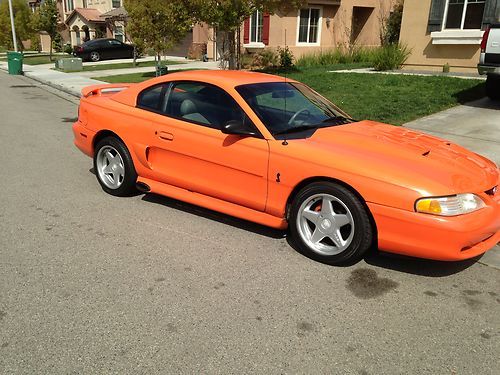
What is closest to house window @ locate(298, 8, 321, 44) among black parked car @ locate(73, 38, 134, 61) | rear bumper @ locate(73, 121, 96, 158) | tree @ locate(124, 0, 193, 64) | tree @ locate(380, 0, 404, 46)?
tree @ locate(380, 0, 404, 46)

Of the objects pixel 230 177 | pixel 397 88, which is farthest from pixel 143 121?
pixel 397 88

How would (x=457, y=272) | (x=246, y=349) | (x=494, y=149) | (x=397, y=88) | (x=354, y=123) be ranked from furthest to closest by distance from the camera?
1. (x=397, y=88)
2. (x=494, y=149)
3. (x=354, y=123)
4. (x=457, y=272)
5. (x=246, y=349)

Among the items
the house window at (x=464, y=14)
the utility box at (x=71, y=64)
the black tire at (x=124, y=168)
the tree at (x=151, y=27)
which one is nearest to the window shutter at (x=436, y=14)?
the house window at (x=464, y=14)

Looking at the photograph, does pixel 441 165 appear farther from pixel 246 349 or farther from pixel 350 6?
pixel 350 6

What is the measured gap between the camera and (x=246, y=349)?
9.13ft

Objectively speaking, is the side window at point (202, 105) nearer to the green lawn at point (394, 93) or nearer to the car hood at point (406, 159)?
the car hood at point (406, 159)

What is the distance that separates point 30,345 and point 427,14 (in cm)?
1551

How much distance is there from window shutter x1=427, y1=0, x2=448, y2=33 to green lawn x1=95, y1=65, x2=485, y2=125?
273 centimetres

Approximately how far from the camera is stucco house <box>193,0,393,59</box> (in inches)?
899

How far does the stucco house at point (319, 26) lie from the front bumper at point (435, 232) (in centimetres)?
1983

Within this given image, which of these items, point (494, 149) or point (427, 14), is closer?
point (494, 149)

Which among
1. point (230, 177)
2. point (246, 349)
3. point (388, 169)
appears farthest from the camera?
point (230, 177)

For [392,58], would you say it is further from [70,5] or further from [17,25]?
[70,5]

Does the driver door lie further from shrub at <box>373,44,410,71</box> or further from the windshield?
shrub at <box>373,44,410,71</box>
